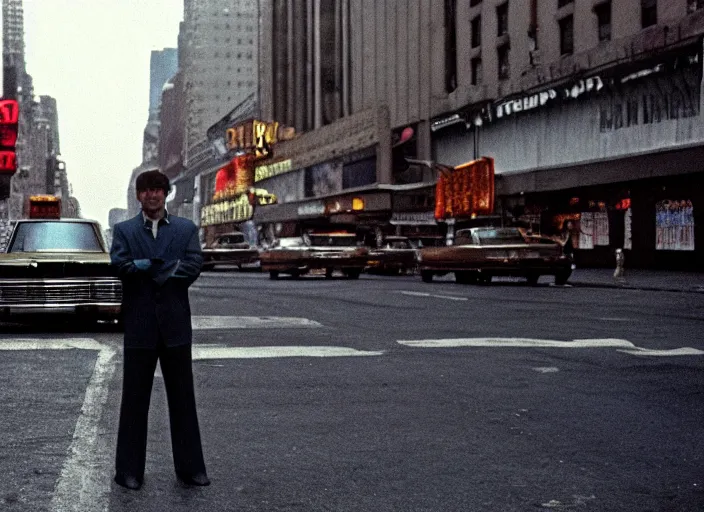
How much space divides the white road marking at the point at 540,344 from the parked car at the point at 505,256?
13.6m

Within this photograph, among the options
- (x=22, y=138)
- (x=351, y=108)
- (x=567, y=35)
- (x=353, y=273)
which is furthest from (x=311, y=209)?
(x=22, y=138)

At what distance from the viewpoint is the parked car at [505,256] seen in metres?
24.8

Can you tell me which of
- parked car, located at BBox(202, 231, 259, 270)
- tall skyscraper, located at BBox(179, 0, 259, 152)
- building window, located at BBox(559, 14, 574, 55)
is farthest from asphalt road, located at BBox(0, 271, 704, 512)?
tall skyscraper, located at BBox(179, 0, 259, 152)

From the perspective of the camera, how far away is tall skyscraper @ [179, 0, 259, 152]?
7382 inches

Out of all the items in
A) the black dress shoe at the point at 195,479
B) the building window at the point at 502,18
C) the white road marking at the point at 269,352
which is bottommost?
the white road marking at the point at 269,352

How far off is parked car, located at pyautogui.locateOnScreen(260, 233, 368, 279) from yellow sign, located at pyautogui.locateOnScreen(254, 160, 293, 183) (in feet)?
181

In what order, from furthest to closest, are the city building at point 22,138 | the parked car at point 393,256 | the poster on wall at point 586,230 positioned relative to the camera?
the city building at point 22,138
the poster on wall at point 586,230
the parked car at point 393,256

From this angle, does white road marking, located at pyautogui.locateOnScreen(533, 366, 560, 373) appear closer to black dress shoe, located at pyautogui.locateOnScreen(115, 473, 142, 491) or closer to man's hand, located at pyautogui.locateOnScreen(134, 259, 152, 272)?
black dress shoe, located at pyautogui.locateOnScreen(115, 473, 142, 491)

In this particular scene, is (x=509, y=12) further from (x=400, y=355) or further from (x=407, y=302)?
(x=400, y=355)

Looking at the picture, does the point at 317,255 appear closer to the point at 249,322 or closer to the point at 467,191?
the point at 249,322

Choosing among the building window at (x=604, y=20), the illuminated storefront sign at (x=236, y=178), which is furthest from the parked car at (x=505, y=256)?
the illuminated storefront sign at (x=236, y=178)

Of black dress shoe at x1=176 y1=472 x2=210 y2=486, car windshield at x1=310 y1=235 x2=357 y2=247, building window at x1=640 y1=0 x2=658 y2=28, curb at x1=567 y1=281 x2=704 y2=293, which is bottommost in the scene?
curb at x1=567 y1=281 x2=704 y2=293

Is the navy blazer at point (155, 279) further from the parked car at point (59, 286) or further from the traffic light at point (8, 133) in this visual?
the traffic light at point (8, 133)

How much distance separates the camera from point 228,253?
39.7m
